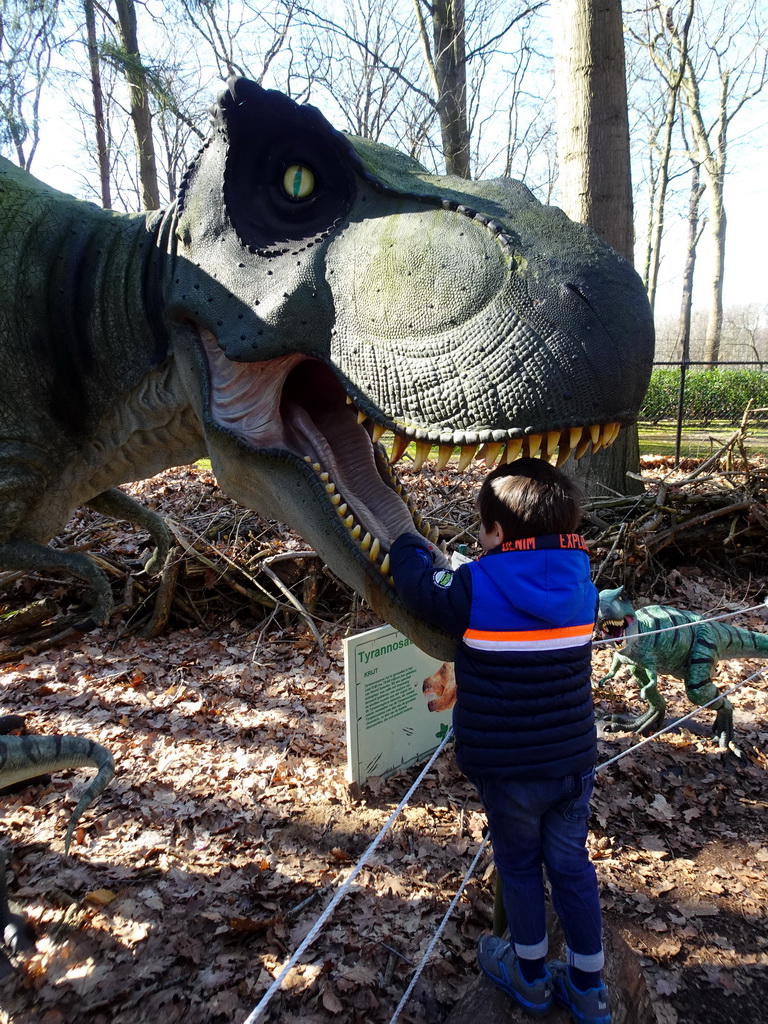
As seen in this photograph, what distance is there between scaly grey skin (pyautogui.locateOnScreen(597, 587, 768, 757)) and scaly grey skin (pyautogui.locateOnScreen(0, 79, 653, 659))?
2.62m

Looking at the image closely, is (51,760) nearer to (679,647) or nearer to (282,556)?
(679,647)

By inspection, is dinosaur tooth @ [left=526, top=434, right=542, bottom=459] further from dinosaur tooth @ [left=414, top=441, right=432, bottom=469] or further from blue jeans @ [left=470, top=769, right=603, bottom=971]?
blue jeans @ [left=470, top=769, right=603, bottom=971]

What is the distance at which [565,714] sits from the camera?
6.49 ft

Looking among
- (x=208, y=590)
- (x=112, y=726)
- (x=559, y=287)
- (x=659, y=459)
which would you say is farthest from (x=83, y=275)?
(x=659, y=459)

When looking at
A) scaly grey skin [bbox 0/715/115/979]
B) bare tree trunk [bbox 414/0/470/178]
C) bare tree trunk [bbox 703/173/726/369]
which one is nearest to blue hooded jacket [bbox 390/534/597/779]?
scaly grey skin [bbox 0/715/115/979]

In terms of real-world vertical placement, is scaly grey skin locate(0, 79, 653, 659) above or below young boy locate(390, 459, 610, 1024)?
above

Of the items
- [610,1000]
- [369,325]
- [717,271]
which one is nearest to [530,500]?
[369,325]

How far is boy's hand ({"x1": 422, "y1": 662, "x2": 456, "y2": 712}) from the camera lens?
3.87 m

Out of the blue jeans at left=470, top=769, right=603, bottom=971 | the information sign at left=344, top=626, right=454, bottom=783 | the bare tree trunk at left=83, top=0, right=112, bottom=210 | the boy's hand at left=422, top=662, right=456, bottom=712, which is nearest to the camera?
the blue jeans at left=470, top=769, right=603, bottom=971

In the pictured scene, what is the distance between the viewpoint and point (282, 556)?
618cm

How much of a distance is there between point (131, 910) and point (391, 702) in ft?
5.31

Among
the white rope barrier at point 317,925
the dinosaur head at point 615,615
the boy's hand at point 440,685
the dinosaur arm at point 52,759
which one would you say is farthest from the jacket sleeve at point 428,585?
the dinosaur head at point 615,615

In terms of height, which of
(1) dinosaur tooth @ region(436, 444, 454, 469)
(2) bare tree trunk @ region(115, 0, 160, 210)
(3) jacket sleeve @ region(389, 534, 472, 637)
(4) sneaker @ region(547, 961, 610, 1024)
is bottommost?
(4) sneaker @ region(547, 961, 610, 1024)

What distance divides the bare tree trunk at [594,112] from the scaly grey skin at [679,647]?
12.6 ft
